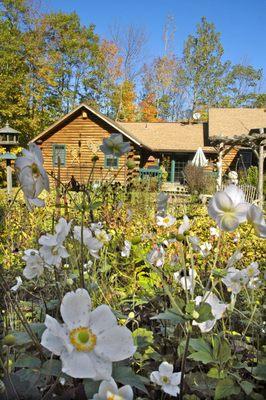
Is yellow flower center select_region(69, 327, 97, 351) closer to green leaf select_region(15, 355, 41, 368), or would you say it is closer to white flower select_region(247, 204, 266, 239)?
green leaf select_region(15, 355, 41, 368)

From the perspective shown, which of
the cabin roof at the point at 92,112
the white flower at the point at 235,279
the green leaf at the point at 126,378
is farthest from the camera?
the cabin roof at the point at 92,112

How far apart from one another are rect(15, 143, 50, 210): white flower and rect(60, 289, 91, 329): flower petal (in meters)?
0.33

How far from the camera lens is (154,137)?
2084 centimetres

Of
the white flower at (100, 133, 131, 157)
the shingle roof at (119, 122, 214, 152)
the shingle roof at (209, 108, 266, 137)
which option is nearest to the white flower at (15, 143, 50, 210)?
the white flower at (100, 133, 131, 157)

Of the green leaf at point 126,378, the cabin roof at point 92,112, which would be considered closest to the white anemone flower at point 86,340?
the green leaf at point 126,378

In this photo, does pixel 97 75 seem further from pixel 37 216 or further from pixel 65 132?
pixel 37 216

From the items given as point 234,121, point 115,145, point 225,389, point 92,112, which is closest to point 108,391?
point 225,389

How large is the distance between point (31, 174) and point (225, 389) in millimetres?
835

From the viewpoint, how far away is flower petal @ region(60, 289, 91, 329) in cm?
65

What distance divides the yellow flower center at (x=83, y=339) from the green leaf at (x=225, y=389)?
0.59 m

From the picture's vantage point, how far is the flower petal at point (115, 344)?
0.62 metres

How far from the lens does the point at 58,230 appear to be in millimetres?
969

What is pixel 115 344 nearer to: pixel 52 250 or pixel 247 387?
pixel 52 250

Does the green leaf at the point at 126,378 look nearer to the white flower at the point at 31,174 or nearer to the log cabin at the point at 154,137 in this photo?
the white flower at the point at 31,174
